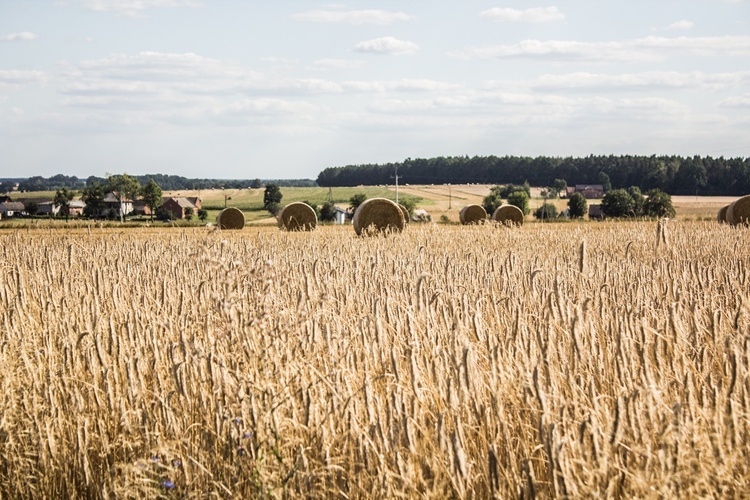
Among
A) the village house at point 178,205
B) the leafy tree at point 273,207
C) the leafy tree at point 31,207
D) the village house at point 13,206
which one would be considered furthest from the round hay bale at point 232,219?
the village house at point 13,206

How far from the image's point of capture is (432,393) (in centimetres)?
401

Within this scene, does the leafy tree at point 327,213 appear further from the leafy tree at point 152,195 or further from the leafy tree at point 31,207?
the leafy tree at point 31,207

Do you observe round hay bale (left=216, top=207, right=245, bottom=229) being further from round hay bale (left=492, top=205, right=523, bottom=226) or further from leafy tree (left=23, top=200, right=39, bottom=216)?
leafy tree (left=23, top=200, right=39, bottom=216)

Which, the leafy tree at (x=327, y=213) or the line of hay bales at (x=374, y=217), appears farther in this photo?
the leafy tree at (x=327, y=213)

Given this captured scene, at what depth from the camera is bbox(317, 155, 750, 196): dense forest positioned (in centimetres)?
10538

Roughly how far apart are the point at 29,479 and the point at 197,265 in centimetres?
577

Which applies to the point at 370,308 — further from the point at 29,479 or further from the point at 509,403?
the point at 29,479

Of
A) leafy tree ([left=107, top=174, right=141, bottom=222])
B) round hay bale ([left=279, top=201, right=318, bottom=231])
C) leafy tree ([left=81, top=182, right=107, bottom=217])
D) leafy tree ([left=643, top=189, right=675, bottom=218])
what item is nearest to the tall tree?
leafy tree ([left=107, top=174, right=141, bottom=222])

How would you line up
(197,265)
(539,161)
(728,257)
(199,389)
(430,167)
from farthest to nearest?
(430,167) → (539,161) → (728,257) → (197,265) → (199,389)

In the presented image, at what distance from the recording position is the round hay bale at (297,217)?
26438 millimetres

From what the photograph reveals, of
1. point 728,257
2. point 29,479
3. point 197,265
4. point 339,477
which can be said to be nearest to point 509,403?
point 339,477

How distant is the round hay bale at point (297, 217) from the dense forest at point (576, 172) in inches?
3454

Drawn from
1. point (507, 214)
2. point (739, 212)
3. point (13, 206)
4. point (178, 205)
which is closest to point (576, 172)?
point (178, 205)

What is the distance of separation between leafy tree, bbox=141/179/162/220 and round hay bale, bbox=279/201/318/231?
7281cm
